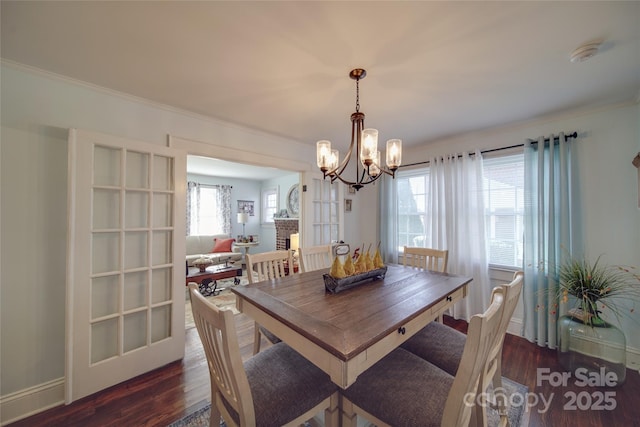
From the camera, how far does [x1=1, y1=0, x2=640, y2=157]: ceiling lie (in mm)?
1176

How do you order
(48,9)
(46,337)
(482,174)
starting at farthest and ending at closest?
(482,174) < (46,337) < (48,9)

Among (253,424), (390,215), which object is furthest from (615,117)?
(253,424)

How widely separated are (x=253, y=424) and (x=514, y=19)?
2.24 metres

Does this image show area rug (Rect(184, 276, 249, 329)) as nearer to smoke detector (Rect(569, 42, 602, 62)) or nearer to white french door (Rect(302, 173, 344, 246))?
white french door (Rect(302, 173, 344, 246))

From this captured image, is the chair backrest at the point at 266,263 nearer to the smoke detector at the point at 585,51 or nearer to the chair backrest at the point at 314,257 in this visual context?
the chair backrest at the point at 314,257

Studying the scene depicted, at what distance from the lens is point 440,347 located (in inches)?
57.9

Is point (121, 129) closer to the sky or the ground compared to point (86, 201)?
closer to the sky

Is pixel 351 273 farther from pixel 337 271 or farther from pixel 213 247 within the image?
pixel 213 247

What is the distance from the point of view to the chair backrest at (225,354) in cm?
86

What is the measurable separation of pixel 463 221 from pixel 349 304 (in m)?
2.31

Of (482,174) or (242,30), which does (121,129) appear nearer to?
(242,30)

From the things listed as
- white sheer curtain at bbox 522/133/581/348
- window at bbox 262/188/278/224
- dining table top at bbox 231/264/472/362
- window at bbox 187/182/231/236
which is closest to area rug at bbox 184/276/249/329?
dining table top at bbox 231/264/472/362

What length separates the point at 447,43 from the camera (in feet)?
4.52

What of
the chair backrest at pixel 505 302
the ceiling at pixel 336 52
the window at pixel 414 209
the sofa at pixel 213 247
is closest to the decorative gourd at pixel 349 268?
the chair backrest at pixel 505 302
